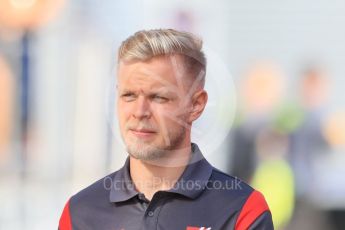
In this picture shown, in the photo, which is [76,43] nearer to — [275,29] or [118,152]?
[118,152]

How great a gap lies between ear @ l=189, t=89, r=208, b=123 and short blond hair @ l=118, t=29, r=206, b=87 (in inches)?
1.5

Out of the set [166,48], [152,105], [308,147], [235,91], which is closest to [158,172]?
[152,105]

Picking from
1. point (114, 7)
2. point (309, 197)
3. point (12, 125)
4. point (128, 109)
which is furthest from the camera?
point (309, 197)

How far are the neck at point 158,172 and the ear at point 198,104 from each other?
0.07 meters

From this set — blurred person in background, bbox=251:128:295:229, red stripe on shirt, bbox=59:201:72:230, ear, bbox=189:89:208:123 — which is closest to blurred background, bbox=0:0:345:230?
blurred person in background, bbox=251:128:295:229

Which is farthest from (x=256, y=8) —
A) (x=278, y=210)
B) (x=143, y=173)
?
(x=143, y=173)

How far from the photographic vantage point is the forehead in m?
1.55

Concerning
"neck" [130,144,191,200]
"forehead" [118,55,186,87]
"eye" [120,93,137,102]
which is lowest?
"neck" [130,144,191,200]

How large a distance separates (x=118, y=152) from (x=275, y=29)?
3.80ft

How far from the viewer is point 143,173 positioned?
64.2 inches

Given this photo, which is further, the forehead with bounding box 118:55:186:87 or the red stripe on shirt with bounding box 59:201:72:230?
the red stripe on shirt with bounding box 59:201:72:230

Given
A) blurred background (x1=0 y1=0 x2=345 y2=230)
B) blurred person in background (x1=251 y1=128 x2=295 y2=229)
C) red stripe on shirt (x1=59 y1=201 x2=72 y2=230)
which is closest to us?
red stripe on shirt (x1=59 y1=201 x2=72 y2=230)

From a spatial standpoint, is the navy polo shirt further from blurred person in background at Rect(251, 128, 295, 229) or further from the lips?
blurred person in background at Rect(251, 128, 295, 229)

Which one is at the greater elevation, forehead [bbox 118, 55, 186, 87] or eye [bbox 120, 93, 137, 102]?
forehead [bbox 118, 55, 186, 87]
